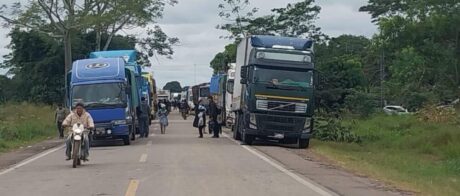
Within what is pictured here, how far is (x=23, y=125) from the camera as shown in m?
40.1

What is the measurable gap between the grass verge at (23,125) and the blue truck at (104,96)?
3.89m

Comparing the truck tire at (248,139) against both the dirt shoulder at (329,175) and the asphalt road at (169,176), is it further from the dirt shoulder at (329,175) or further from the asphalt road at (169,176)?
the asphalt road at (169,176)

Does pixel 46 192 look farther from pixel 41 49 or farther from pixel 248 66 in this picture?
pixel 41 49

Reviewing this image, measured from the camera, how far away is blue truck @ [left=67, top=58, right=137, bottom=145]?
28531mm

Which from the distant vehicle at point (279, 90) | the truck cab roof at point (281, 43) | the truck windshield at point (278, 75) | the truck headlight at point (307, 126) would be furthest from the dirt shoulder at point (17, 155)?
the truck headlight at point (307, 126)

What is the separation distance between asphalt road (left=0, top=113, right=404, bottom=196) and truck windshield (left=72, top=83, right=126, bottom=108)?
3.43 meters

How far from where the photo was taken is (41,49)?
69.4 metres

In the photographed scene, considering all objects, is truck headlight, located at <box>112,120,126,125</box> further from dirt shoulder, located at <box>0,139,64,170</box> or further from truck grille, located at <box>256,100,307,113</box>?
truck grille, located at <box>256,100,307,113</box>

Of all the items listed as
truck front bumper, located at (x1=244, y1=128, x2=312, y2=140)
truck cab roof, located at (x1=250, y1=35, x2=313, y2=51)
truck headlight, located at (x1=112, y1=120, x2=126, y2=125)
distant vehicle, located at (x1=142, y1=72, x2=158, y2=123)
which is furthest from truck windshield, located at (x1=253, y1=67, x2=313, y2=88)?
distant vehicle, located at (x1=142, y1=72, x2=158, y2=123)

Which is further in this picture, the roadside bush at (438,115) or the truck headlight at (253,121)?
the roadside bush at (438,115)

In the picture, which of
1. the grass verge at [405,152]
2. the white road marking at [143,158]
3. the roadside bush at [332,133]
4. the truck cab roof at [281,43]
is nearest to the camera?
the grass verge at [405,152]

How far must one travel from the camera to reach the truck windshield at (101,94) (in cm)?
2867

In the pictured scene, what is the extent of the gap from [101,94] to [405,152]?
13511mm

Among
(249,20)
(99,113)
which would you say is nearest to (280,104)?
(99,113)
